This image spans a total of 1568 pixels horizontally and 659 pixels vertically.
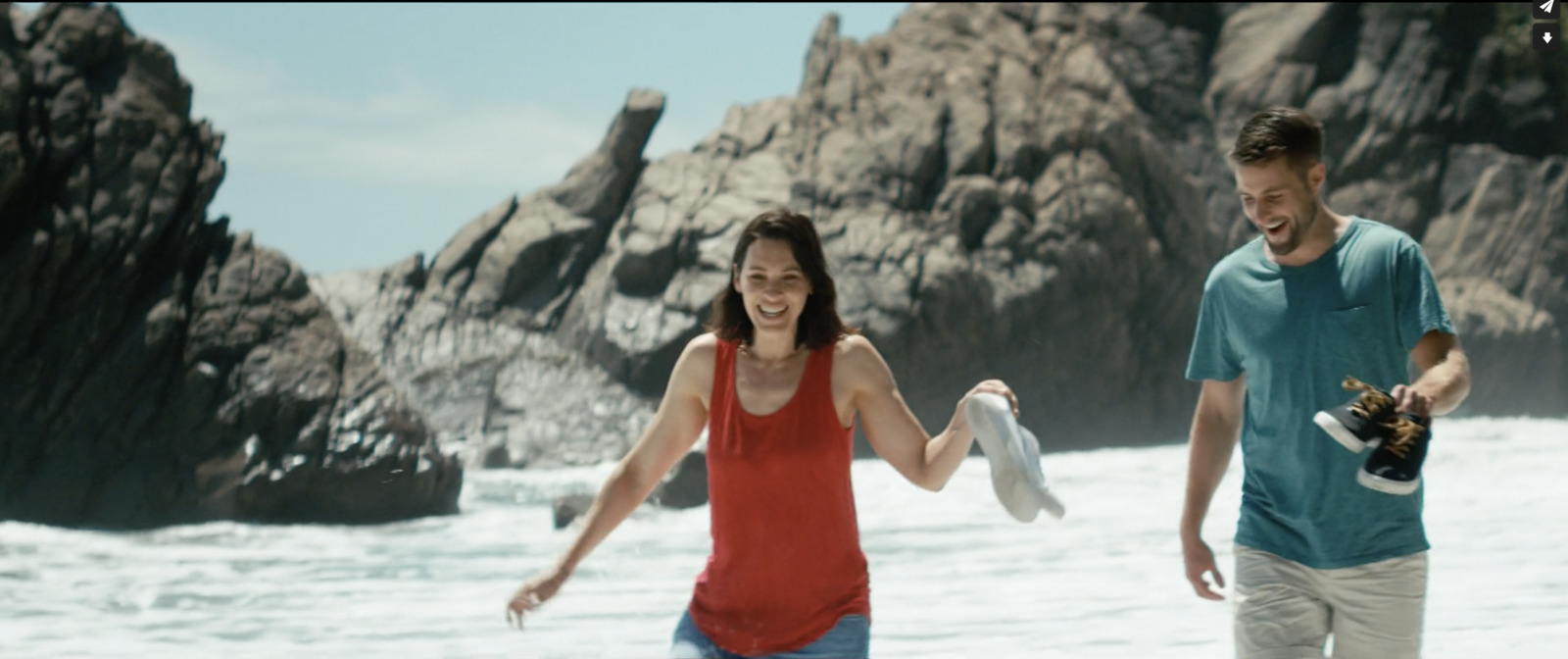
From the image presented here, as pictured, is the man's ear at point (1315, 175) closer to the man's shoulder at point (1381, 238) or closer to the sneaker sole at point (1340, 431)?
the man's shoulder at point (1381, 238)

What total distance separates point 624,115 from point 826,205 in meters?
4.00

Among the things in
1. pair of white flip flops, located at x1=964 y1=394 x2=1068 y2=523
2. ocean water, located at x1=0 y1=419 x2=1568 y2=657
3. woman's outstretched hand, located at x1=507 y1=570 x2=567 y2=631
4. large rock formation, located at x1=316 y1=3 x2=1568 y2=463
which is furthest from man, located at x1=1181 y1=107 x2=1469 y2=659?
large rock formation, located at x1=316 y1=3 x2=1568 y2=463

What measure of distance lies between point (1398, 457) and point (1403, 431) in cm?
6

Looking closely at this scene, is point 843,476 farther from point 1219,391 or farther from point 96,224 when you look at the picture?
point 96,224

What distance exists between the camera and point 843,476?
2.84 metres

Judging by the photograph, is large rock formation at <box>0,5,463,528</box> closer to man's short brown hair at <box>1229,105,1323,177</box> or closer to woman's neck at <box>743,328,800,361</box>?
woman's neck at <box>743,328,800,361</box>

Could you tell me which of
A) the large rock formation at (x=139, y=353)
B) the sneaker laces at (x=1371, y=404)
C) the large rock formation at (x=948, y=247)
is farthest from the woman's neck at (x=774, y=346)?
the large rock formation at (x=948, y=247)

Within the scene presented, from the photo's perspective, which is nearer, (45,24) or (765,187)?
(45,24)

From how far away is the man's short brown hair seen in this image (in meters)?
3.08

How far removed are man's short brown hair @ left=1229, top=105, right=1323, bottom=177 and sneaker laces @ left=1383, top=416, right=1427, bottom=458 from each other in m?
0.60

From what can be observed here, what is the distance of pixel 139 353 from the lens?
44.0 ft

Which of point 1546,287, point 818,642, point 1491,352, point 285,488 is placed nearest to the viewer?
point 818,642

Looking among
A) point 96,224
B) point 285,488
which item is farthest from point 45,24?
point 285,488

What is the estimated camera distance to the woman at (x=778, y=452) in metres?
2.78
